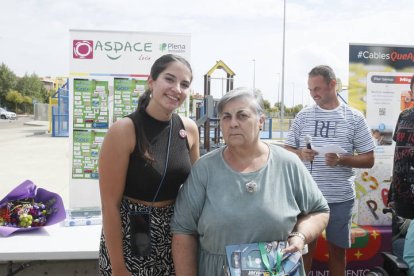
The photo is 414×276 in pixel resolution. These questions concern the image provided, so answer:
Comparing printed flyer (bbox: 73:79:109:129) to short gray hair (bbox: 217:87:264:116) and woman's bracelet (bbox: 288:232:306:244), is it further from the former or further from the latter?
woman's bracelet (bbox: 288:232:306:244)

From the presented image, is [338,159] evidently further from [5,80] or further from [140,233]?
[5,80]

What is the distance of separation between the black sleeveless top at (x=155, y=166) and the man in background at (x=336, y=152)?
4.55 ft

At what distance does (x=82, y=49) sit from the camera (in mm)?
3750

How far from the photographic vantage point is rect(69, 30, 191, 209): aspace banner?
12.4 feet

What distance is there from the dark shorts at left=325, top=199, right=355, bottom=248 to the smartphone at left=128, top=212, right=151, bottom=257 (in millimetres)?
1672

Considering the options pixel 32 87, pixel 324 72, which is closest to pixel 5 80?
pixel 32 87

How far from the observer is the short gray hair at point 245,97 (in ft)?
5.53

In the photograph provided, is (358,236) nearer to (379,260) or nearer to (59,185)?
(379,260)

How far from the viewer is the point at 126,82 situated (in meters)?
3.85

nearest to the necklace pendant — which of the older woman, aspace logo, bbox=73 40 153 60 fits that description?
the older woman

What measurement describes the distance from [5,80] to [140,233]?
61584mm

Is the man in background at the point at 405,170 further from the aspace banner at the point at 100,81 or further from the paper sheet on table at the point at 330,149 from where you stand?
the aspace banner at the point at 100,81

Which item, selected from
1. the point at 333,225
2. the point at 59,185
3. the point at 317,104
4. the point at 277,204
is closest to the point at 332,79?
the point at 317,104

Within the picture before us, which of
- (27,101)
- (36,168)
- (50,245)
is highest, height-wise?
(27,101)
